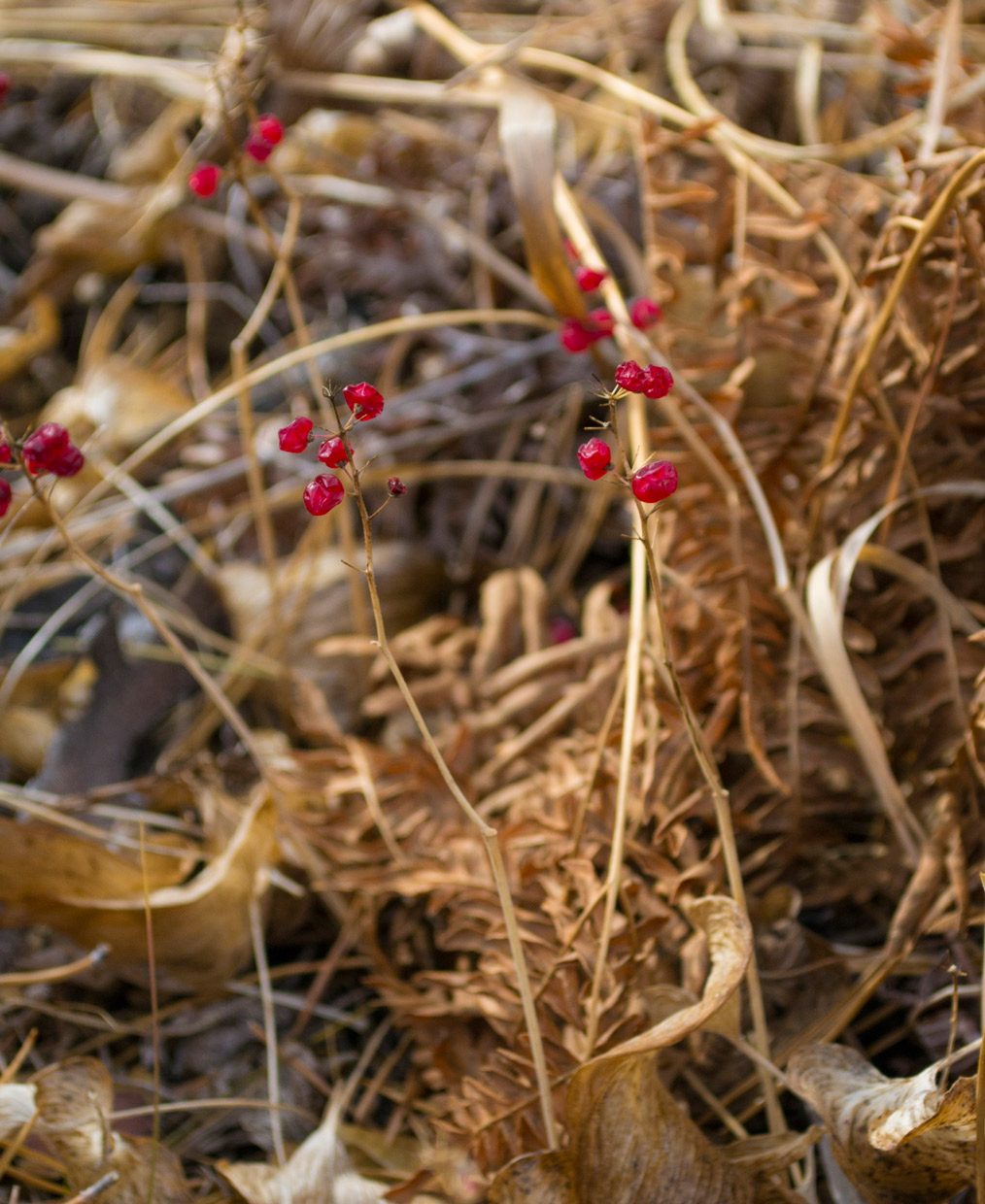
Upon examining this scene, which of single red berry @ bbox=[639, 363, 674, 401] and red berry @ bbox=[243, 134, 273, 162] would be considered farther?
red berry @ bbox=[243, 134, 273, 162]

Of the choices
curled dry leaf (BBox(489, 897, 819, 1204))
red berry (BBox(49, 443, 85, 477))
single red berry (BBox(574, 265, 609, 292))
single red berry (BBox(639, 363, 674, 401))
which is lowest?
curled dry leaf (BBox(489, 897, 819, 1204))


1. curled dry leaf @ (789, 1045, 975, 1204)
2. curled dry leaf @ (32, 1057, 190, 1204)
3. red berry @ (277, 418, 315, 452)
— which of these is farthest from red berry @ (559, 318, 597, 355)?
curled dry leaf @ (32, 1057, 190, 1204)

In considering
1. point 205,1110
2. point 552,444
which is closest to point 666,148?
point 552,444

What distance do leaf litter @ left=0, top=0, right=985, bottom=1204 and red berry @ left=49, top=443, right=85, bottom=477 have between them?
0.13ft

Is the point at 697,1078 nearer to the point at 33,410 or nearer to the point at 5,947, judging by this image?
the point at 5,947

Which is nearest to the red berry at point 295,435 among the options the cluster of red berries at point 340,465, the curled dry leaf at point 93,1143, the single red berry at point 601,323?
the cluster of red berries at point 340,465

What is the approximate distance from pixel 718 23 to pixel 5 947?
5.25 ft

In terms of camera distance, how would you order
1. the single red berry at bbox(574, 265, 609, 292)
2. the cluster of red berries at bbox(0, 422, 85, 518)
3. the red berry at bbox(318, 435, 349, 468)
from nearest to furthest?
the red berry at bbox(318, 435, 349, 468) → the cluster of red berries at bbox(0, 422, 85, 518) → the single red berry at bbox(574, 265, 609, 292)

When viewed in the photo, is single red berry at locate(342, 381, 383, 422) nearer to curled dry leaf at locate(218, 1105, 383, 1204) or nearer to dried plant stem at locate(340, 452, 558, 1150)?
dried plant stem at locate(340, 452, 558, 1150)

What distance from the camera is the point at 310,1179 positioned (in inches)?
29.1

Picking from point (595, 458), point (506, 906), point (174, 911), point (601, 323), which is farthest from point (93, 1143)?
point (601, 323)

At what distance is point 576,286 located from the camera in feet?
3.28

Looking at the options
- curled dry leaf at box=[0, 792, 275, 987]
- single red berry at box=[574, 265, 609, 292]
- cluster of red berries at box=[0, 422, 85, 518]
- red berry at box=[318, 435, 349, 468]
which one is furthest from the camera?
single red berry at box=[574, 265, 609, 292]

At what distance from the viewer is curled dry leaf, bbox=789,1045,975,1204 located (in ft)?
1.95
